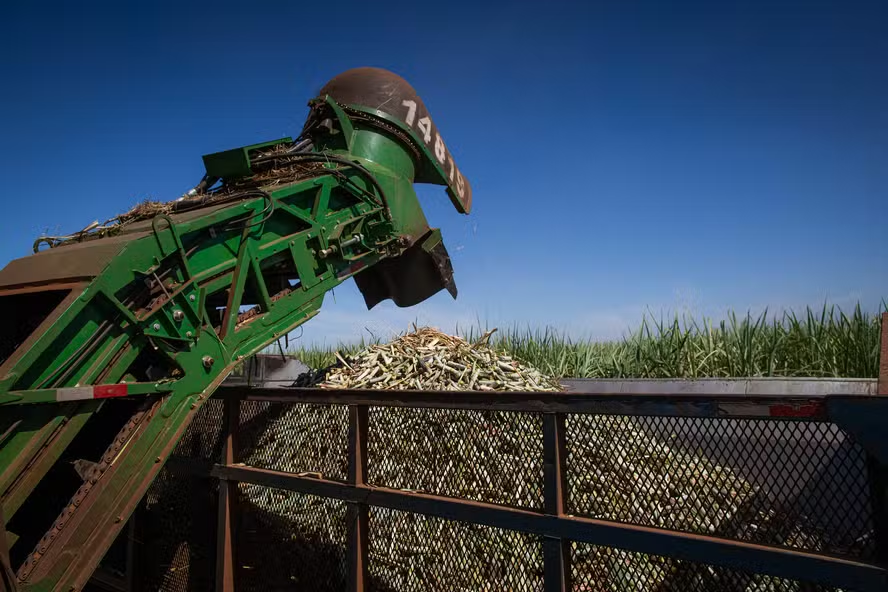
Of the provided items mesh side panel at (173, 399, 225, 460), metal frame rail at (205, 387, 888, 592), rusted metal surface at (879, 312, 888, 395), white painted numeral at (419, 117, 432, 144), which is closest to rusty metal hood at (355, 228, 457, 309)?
white painted numeral at (419, 117, 432, 144)

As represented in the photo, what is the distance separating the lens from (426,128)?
17.5 feet

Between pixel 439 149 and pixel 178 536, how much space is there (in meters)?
3.71

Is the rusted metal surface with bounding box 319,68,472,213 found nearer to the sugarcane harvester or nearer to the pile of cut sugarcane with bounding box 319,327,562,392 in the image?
the sugarcane harvester

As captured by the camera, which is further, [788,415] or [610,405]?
[610,405]

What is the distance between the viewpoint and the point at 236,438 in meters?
3.77

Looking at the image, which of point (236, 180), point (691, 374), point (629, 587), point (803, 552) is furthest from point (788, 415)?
point (691, 374)

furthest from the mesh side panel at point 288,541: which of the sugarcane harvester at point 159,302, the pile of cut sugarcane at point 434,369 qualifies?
the pile of cut sugarcane at point 434,369

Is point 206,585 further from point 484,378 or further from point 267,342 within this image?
point 484,378

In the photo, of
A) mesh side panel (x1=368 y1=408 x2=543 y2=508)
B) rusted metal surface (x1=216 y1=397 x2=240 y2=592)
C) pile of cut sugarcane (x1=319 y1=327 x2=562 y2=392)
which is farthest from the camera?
pile of cut sugarcane (x1=319 y1=327 x2=562 y2=392)

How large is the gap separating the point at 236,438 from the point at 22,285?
4.76 feet

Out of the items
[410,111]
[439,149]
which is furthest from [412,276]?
[410,111]

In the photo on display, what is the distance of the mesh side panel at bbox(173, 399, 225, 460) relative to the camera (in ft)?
12.8

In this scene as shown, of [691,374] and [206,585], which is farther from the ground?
[691,374]

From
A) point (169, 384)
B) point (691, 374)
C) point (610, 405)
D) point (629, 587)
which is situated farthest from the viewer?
point (691, 374)
